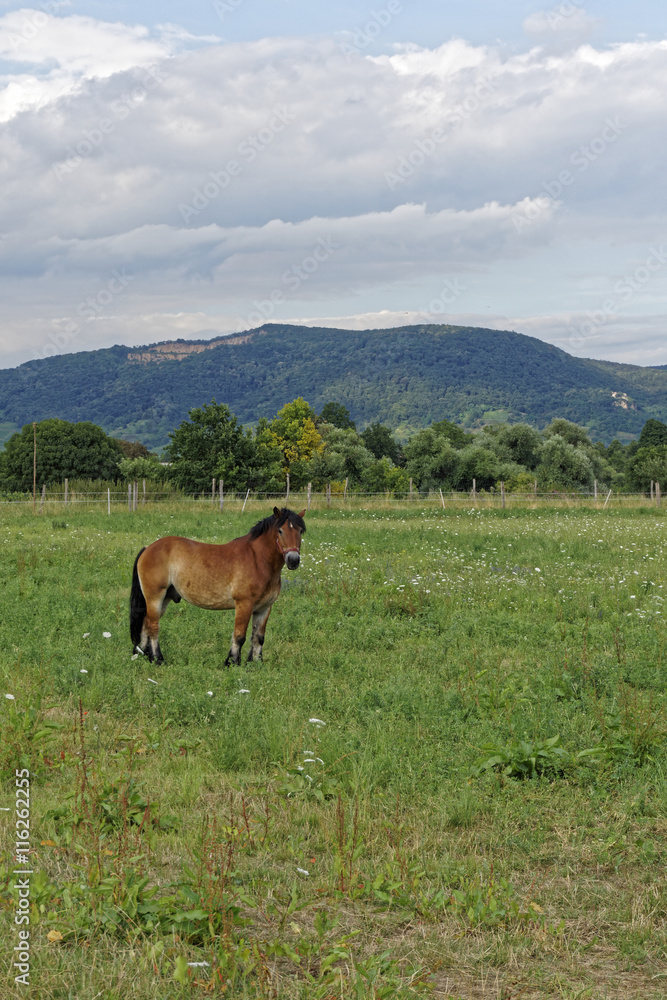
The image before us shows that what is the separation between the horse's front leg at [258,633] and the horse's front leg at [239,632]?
0.21 m

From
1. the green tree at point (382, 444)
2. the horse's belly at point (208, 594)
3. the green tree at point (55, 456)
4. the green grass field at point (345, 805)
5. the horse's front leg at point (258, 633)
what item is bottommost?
the green grass field at point (345, 805)

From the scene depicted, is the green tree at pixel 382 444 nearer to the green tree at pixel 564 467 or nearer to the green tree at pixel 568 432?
the green tree at pixel 568 432

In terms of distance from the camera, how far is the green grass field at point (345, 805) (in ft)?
10.9

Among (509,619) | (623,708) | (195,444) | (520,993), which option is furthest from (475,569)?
(195,444)

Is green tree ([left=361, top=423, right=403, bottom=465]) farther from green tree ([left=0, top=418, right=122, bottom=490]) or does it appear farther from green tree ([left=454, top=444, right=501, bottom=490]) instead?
green tree ([left=0, top=418, right=122, bottom=490])

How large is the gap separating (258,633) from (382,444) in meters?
97.2

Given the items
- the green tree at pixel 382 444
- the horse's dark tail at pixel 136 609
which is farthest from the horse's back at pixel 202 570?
the green tree at pixel 382 444

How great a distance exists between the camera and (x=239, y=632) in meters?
8.50

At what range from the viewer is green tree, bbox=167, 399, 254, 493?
5125 cm

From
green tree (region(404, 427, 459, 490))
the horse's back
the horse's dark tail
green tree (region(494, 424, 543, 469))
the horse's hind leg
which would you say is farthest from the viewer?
green tree (region(494, 424, 543, 469))

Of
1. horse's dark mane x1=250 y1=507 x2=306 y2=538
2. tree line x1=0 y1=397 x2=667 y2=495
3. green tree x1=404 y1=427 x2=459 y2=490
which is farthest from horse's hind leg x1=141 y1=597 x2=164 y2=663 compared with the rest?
green tree x1=404 y1=427 x2=459 y2=490

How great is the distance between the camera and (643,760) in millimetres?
5637

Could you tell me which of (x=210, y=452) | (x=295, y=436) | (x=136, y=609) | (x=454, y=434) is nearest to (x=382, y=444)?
(x=454, y=434)

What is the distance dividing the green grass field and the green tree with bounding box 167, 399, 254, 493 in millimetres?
40967
